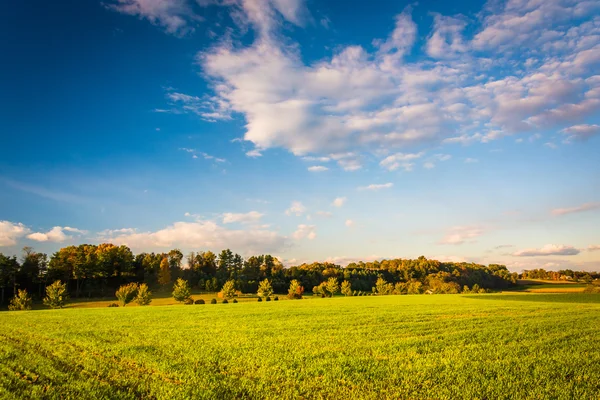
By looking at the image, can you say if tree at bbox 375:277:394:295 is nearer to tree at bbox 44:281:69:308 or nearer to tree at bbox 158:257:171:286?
tree at bbox 158:257:171:286

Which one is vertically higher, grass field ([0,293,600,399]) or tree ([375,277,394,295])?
grass field ([0,293,600,399])

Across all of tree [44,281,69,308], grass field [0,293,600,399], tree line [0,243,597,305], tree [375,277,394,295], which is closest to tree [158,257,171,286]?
tree line [0,243,597,305]

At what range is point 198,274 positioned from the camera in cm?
14412

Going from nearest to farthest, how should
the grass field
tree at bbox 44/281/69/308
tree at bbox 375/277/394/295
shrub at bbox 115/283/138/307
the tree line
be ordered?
the grass field
tree at bbox 44/281/69/308
shrub at bbox 115/283/138/307
the tree line
tree at bbox 375/277/394/295

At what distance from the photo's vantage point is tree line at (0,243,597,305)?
4048 inches

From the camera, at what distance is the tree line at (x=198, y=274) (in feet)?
337

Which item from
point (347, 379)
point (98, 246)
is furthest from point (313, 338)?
point (98, 246)

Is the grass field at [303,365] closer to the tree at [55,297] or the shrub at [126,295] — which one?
the shrub at [126,295]

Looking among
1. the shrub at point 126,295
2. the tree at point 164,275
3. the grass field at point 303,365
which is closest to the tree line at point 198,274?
the tree at point 164,275

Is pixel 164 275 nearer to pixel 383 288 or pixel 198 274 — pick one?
pixel 198 274

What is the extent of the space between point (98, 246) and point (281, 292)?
8416 centimetres

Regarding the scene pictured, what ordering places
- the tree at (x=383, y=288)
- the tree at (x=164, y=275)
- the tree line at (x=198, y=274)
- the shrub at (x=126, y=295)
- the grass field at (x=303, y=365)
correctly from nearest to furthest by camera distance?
1. the grass field at (x=303, y=365)
2. the shrub at (x=126, y=295)
3. the tree line at (x=198, y=274)
4. the tree at (x=164, y=275)
5. the tree at (x=383, y=288)

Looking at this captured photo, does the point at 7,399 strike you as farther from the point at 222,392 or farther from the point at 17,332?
the point at 17,332

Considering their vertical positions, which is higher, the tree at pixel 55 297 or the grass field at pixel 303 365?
the grass field at pixel 303 365
